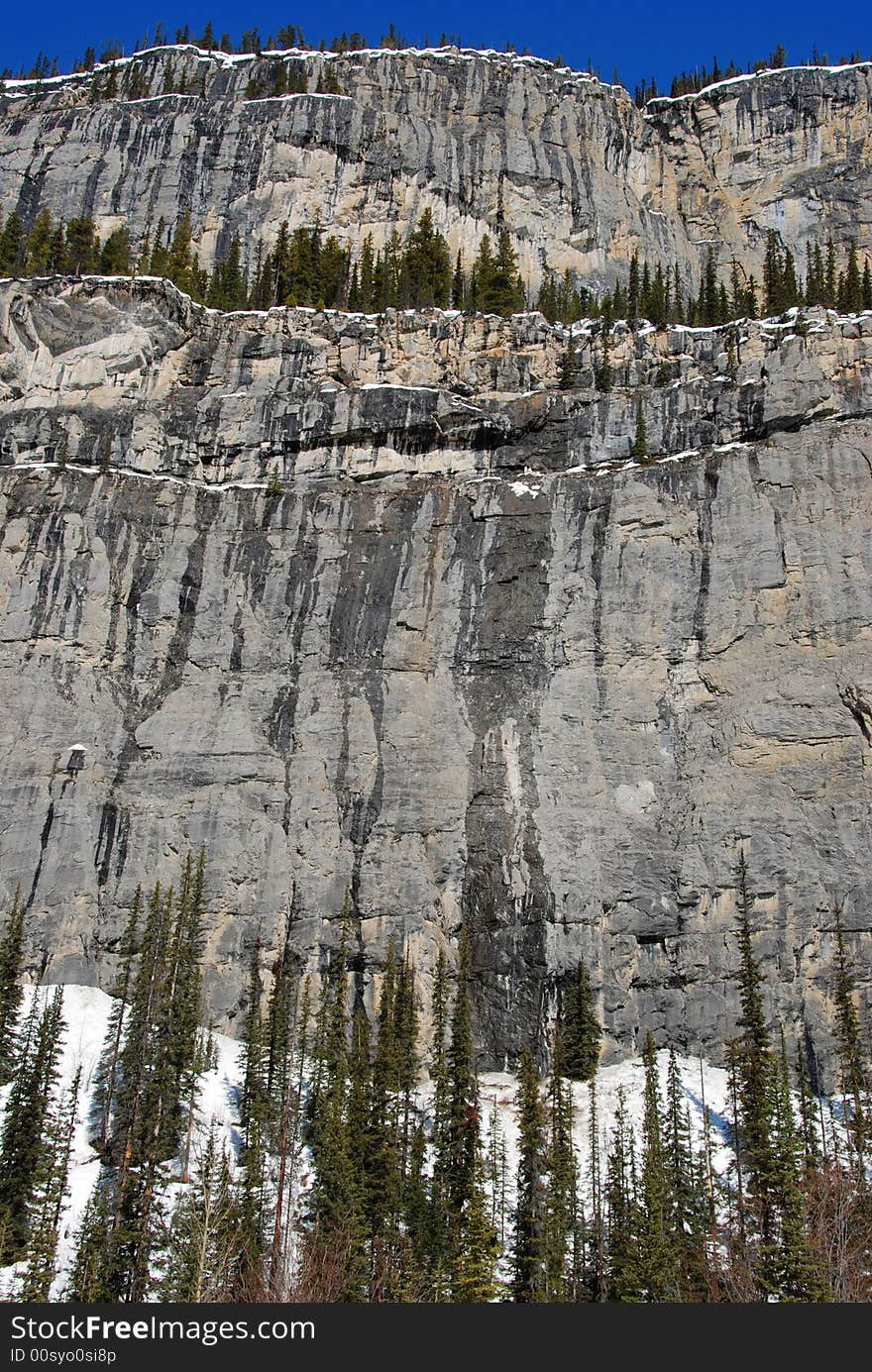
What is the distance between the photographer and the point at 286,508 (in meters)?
66.8

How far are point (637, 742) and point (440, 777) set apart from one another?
30.8 ft

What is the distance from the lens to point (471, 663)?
203 ft

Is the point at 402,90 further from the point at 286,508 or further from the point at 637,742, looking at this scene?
the point at 637,742

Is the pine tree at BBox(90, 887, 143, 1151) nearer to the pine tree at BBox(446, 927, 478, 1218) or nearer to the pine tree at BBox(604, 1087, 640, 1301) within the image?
the pine tree at BBox(446, 927, 478, 1218)

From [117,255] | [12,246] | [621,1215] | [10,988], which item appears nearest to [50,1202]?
[10,988]

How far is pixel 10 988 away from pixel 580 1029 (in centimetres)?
2349

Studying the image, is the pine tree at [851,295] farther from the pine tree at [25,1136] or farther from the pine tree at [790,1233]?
the pine tree at [25,1136]

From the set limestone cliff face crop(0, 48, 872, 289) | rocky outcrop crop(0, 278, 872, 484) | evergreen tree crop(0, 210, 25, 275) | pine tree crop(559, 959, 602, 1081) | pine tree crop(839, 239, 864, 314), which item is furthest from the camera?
limestone cliff face crop(0, 48, 872, 289)

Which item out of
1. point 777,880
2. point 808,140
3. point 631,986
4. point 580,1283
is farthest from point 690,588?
point 808,140

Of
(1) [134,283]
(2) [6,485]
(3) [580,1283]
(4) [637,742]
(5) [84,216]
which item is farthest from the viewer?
(5) [84,216]

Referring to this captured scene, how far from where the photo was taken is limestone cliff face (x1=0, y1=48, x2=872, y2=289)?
92.2 m

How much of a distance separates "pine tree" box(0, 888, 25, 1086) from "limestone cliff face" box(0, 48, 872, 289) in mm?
55254

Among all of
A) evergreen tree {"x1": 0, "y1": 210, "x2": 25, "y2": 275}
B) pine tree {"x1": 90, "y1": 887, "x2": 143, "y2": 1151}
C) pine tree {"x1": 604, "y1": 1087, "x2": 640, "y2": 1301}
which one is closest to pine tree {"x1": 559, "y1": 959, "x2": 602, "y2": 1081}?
pine tree {"x1": 604, "y1": 1087, "x2": 640, "y2": 1301}

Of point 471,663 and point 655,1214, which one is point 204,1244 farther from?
point 471,663
